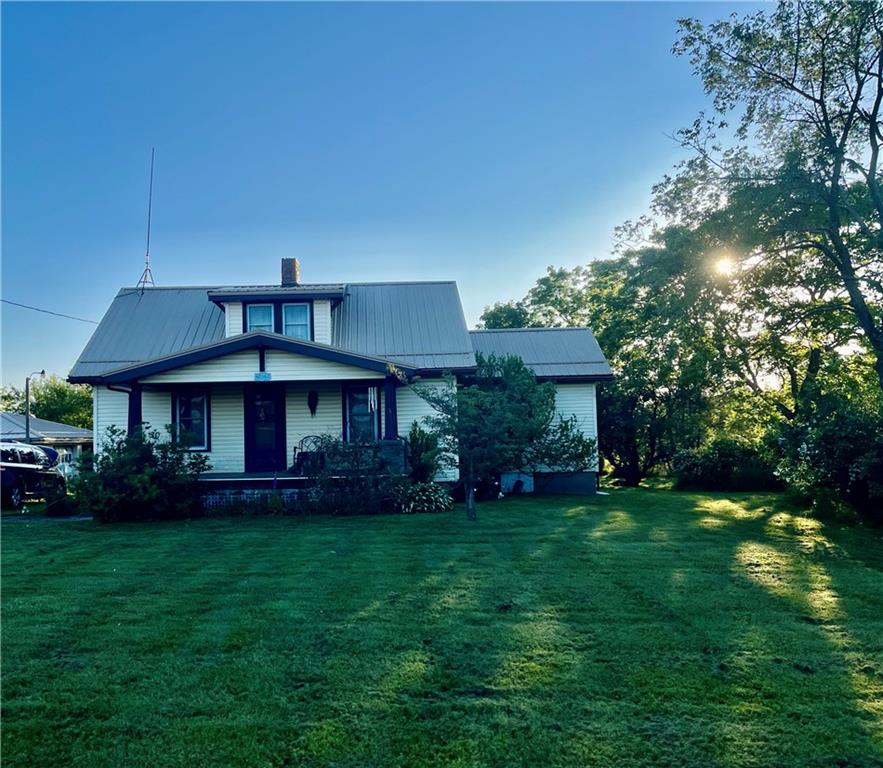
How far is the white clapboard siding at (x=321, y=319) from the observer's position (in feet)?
63.2

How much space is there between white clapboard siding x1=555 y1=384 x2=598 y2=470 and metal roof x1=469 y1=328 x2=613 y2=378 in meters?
0.51

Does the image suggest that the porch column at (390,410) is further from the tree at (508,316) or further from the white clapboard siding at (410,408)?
the tree at (508,316)

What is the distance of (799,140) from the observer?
13.8 meters

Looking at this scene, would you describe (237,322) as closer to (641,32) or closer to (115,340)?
(115,340)

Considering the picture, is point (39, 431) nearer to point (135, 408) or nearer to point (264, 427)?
point (264, 427)

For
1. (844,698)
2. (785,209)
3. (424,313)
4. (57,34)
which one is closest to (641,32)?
(785,209)

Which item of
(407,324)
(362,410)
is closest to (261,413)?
(362,410)

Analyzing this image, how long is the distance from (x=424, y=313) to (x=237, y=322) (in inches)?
216

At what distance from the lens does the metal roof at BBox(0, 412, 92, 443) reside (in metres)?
29.8

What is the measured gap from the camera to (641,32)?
13867 millimetres

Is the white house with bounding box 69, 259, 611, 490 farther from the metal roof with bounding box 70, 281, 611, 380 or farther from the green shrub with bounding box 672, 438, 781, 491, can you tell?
the green shrub with bounding box 672, 438, 781, 491

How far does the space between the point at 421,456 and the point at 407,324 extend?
562cm

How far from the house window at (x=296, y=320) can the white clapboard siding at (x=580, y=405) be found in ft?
25.3

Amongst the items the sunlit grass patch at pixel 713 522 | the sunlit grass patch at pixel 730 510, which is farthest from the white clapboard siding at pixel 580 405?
the sunlit grass patch at pixel 713 522
